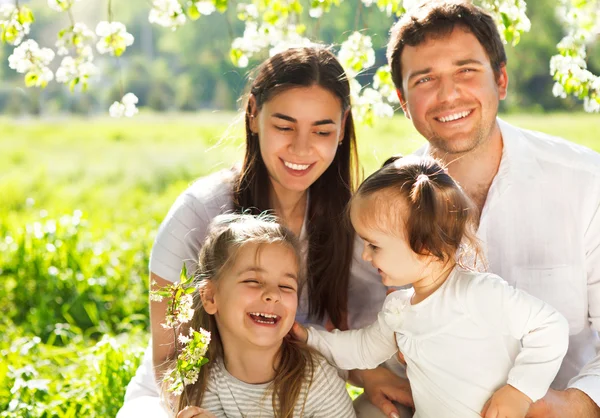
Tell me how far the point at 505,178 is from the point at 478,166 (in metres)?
0.11

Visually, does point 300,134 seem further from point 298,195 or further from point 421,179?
point 421,179

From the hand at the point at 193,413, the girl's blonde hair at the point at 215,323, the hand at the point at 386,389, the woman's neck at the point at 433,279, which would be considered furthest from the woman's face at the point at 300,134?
the hand at the point at 193,413

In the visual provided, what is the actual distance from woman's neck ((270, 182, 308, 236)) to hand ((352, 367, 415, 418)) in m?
0.60

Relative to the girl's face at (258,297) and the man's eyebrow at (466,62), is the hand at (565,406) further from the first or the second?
the man's eyebrow at (466,62)

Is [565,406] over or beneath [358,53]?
beneath

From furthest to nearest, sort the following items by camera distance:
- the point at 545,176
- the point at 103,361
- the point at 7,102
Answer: the point at 7,102, the point at 103,361, the point at 545,176

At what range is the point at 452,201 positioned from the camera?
243 centimetres

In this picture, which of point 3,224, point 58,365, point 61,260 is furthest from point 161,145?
point 58,365

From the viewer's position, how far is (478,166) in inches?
116

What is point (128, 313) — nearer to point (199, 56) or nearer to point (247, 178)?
point (247, 178)

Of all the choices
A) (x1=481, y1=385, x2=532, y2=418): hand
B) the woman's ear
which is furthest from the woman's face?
(x1=481, y1=385, x2=532, y2=418): hand

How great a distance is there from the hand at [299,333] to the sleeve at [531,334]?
639 millimetres

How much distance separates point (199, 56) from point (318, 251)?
2162 cm

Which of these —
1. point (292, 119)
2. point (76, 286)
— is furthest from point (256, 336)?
point (76, 286)
